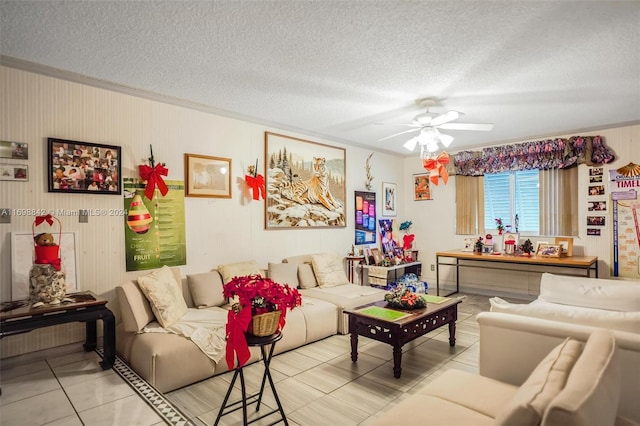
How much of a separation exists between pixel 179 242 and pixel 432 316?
2708 millimetres

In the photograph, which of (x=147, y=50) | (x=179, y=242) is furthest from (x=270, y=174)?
(x=147, y=50)

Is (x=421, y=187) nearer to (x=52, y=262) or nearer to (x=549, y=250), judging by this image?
(x=549, y=250)

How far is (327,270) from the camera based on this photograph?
15.9 feet

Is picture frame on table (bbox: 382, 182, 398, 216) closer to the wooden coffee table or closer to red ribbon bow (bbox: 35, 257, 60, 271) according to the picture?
the wooden coffee table

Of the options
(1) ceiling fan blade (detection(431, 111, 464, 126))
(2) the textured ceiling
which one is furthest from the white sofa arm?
(1) ceiling fan blade (detection(431, 111, 464, 126))

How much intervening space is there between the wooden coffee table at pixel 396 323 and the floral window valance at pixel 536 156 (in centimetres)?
317

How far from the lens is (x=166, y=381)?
2619 mm

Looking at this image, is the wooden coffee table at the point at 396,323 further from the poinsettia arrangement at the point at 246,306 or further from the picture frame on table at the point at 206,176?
the picture frame on table at the point at 206,176

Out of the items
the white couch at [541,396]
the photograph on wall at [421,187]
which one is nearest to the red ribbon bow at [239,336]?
the white couch at [541,396]

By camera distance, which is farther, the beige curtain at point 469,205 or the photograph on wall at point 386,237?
the photograph on wall at point 386,237

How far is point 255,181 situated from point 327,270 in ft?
5.11

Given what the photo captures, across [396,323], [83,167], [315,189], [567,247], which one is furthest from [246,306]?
[567,247]

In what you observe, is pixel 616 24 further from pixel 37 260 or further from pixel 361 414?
pixel 37 260

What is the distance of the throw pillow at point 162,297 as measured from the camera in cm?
301
